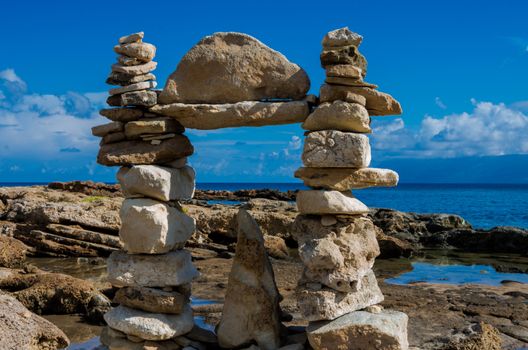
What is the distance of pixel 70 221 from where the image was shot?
19109 millimetres

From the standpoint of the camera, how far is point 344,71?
8352 millimetres

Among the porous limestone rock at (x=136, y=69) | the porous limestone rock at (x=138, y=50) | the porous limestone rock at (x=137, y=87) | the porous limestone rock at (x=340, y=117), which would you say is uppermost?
the porous limestone rock at (x=138, y=50)

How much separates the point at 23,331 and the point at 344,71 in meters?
6.22

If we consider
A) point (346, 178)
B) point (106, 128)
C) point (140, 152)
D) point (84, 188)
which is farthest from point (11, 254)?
point (84, 188)

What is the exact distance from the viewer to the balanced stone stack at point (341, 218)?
26.6 feet

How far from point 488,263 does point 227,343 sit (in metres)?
16.1

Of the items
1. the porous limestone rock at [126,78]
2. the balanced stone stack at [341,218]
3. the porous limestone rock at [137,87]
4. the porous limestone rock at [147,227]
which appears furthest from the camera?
the porous limestone rock at [126,78]

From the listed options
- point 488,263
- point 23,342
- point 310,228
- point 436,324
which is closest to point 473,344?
point 436,324

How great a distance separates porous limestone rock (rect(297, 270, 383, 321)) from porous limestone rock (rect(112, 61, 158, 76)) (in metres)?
4.17

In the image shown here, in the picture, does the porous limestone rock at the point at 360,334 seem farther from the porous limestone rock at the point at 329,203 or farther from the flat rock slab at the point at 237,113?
the flat rock slab at the point at 237,113

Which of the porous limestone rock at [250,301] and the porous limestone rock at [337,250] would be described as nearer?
the porous limestone rock at [337,250]

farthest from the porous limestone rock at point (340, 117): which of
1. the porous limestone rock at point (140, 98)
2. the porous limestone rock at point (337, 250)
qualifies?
the porous limestone rock at point (140, 98)

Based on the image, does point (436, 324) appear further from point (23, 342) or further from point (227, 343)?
point (23, 342)

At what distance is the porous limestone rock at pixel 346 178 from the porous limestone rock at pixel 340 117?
2.00ft
